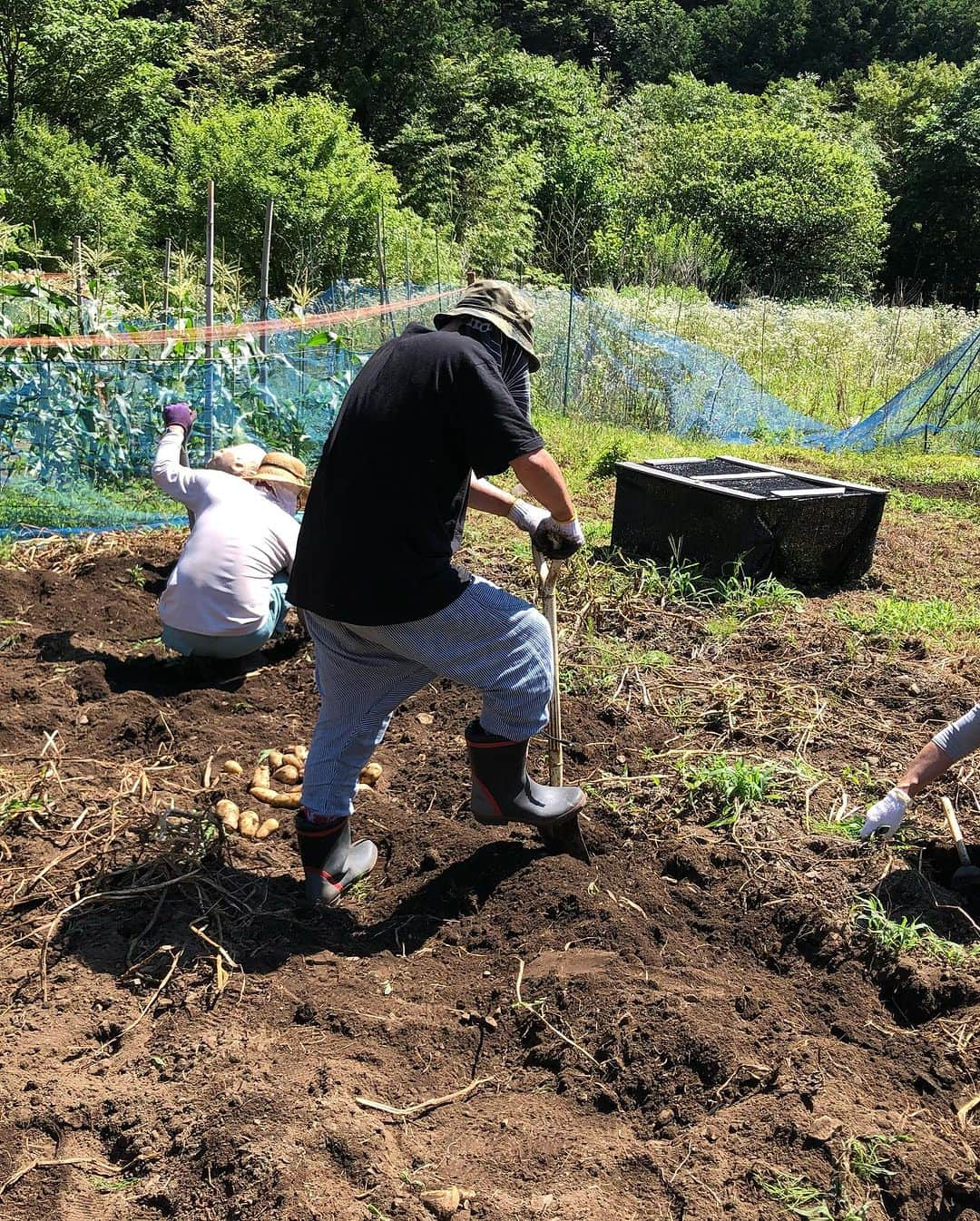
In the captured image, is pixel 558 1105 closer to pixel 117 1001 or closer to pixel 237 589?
pixel 117 1001

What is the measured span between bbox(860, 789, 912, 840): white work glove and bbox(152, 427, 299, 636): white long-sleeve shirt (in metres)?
2.45

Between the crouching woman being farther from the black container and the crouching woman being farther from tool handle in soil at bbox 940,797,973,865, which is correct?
tool handle in soil at bbox 940,797,973,865

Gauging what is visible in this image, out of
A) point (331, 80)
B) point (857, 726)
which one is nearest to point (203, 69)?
point (331, 80)

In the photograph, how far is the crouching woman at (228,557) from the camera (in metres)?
4.21

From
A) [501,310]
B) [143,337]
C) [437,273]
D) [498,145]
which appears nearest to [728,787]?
[501,310]

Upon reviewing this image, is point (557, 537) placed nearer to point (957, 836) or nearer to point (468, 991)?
point (468, 991)

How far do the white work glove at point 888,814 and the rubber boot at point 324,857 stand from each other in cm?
156

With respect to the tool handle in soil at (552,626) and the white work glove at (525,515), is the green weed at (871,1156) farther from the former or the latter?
the white work glove at (525,515)

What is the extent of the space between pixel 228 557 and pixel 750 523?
9.15ft

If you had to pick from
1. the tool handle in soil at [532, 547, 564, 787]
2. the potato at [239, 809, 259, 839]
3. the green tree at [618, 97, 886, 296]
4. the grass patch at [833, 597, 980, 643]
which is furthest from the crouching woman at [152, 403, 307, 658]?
the green tree at [618, 97, 886, 296]

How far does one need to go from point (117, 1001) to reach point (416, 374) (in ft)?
5.60

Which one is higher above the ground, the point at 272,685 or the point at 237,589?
the point at 237,589

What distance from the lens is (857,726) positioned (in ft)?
13.6

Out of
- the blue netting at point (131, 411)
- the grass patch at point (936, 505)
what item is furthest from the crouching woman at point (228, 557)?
the grass patch at point (936, 505)
